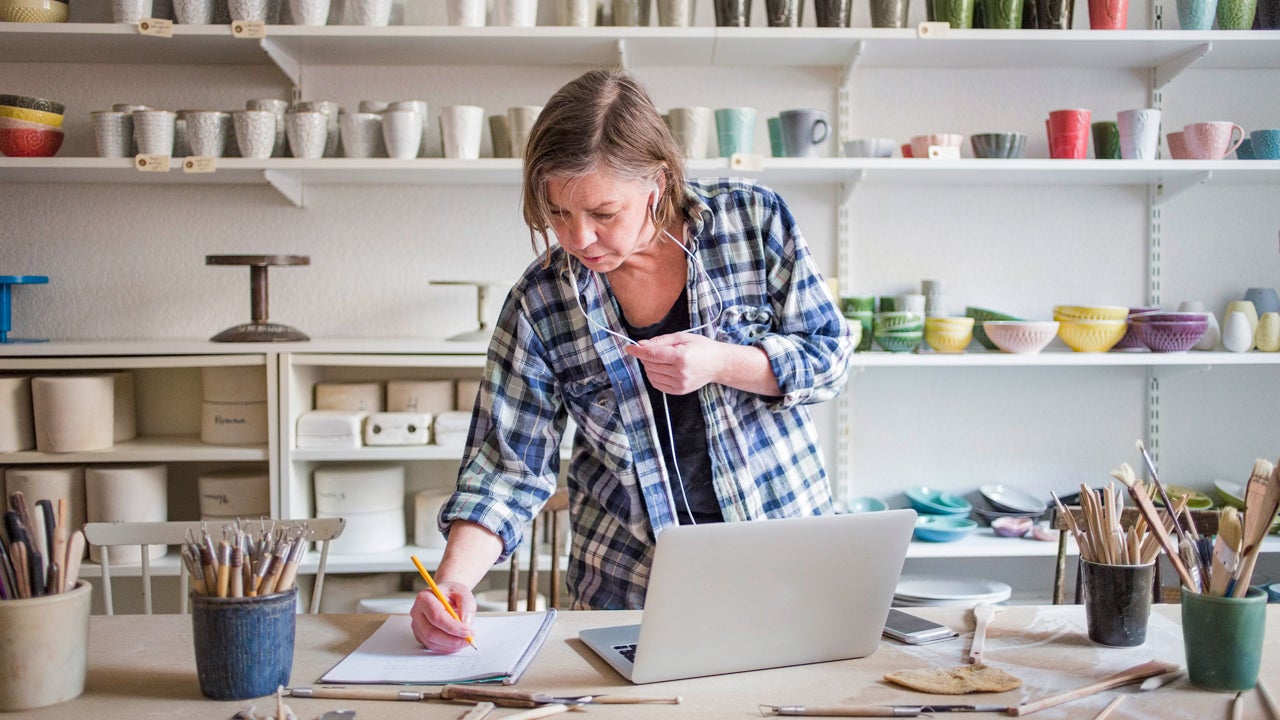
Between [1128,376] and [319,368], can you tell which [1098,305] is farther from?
[319,368]

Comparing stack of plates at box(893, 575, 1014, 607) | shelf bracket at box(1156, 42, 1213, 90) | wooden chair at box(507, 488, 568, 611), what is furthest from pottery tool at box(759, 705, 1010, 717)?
shelf bracket at box(1156, 42, 1213, 90)

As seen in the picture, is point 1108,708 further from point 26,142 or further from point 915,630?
point 26,142

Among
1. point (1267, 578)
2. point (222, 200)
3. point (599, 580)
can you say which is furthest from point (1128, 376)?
point (222, 200)

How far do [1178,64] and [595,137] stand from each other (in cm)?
204

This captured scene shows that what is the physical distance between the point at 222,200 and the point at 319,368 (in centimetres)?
54

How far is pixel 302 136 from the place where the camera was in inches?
94.8

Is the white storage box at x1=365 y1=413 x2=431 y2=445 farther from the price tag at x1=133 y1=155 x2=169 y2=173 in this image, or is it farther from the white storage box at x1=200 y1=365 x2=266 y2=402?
the price tag at x1=133 y1=155 x2=169 y2=173

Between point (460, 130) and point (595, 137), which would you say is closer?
point (595, 137)

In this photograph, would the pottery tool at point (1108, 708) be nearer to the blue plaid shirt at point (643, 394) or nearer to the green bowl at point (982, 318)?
the blue plaid shirt at point (643, 394)

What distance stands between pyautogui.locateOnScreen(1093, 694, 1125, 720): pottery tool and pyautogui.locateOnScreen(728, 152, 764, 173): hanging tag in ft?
5.22

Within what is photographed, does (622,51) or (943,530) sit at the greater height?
(622,51)

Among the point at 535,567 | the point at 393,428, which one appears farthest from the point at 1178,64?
the point at 393,428

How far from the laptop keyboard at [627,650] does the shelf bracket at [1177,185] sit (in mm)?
2095

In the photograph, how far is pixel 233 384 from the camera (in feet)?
8.18
